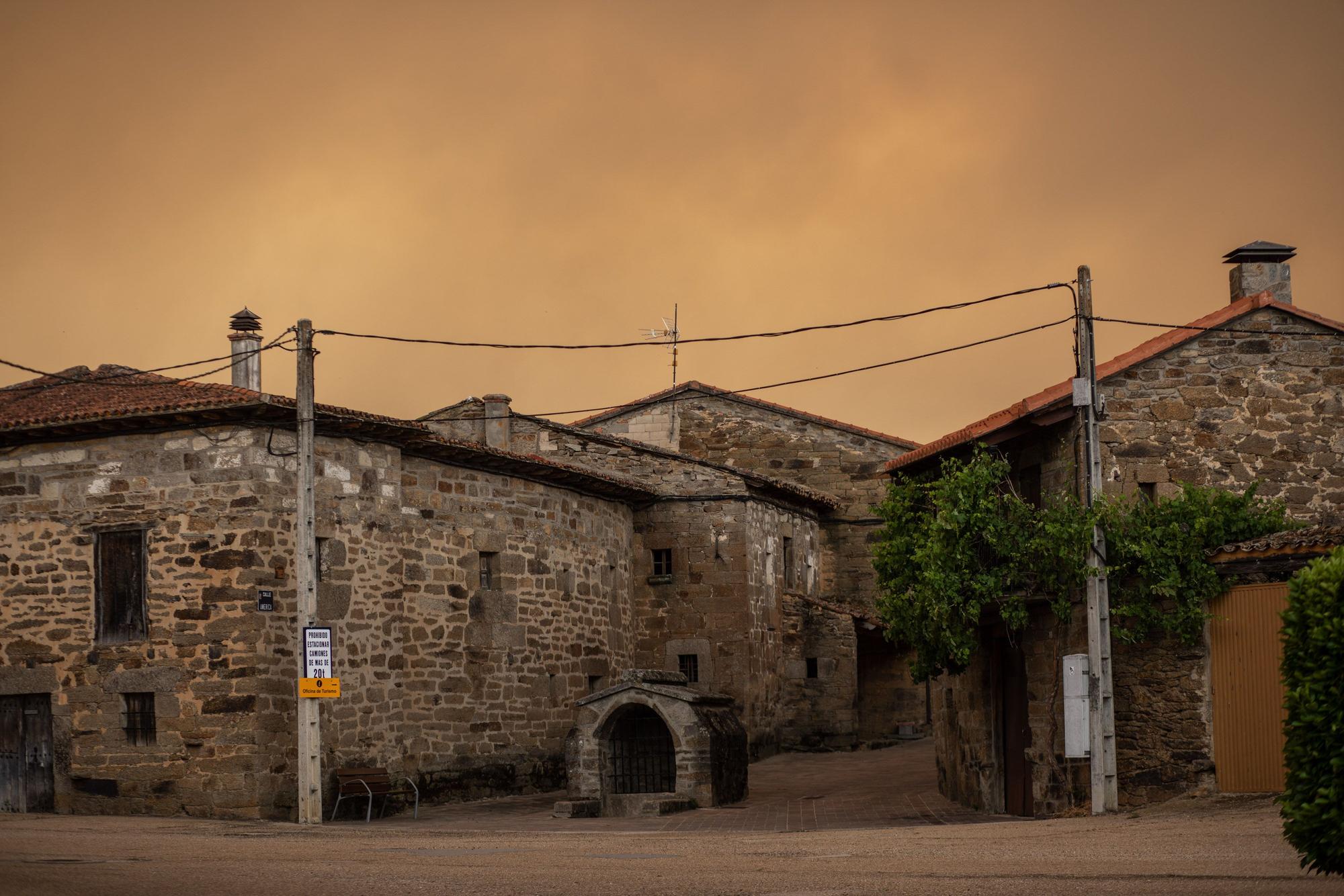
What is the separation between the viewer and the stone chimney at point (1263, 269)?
18.7 meters

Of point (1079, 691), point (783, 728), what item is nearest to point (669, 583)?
point (783, 728)

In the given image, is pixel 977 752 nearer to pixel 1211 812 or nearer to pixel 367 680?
pixel 1211 812

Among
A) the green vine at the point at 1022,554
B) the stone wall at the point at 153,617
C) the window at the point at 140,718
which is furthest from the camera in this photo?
the window at the point at 140,718

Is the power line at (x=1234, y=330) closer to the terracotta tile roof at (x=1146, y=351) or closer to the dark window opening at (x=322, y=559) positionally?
the terracotta tile roof at (x=1146, y=351)

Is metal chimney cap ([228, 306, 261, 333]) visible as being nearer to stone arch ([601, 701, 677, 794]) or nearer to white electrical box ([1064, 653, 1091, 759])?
stone arch ([601, 701, 677, 794])

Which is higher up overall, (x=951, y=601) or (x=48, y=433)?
(x=48, y=433)

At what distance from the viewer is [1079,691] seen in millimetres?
15898

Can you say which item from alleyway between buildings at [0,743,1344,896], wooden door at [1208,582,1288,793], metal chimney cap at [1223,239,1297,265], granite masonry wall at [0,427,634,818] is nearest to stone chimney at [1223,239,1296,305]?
metal chimney cap at [1223,239,1297,265]

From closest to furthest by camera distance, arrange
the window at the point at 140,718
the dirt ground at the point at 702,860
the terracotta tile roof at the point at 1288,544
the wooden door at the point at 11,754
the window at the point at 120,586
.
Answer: the dirt ground at the point at 702,860, the terracotta tile roof at the point at 1288,544, the window at the point at 140,718, the window at the point at 120,586, the wooden door at the point at 11,754

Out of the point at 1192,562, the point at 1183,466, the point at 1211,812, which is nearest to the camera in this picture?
the point at 1211,812

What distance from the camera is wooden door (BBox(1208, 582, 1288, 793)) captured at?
590 inches

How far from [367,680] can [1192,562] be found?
10.4m

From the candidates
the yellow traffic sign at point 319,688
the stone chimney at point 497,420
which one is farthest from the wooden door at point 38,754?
the stone chimney at point 497,420

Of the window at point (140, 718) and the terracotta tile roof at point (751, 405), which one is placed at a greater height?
the terracotta tile roof at point (751, 405)
